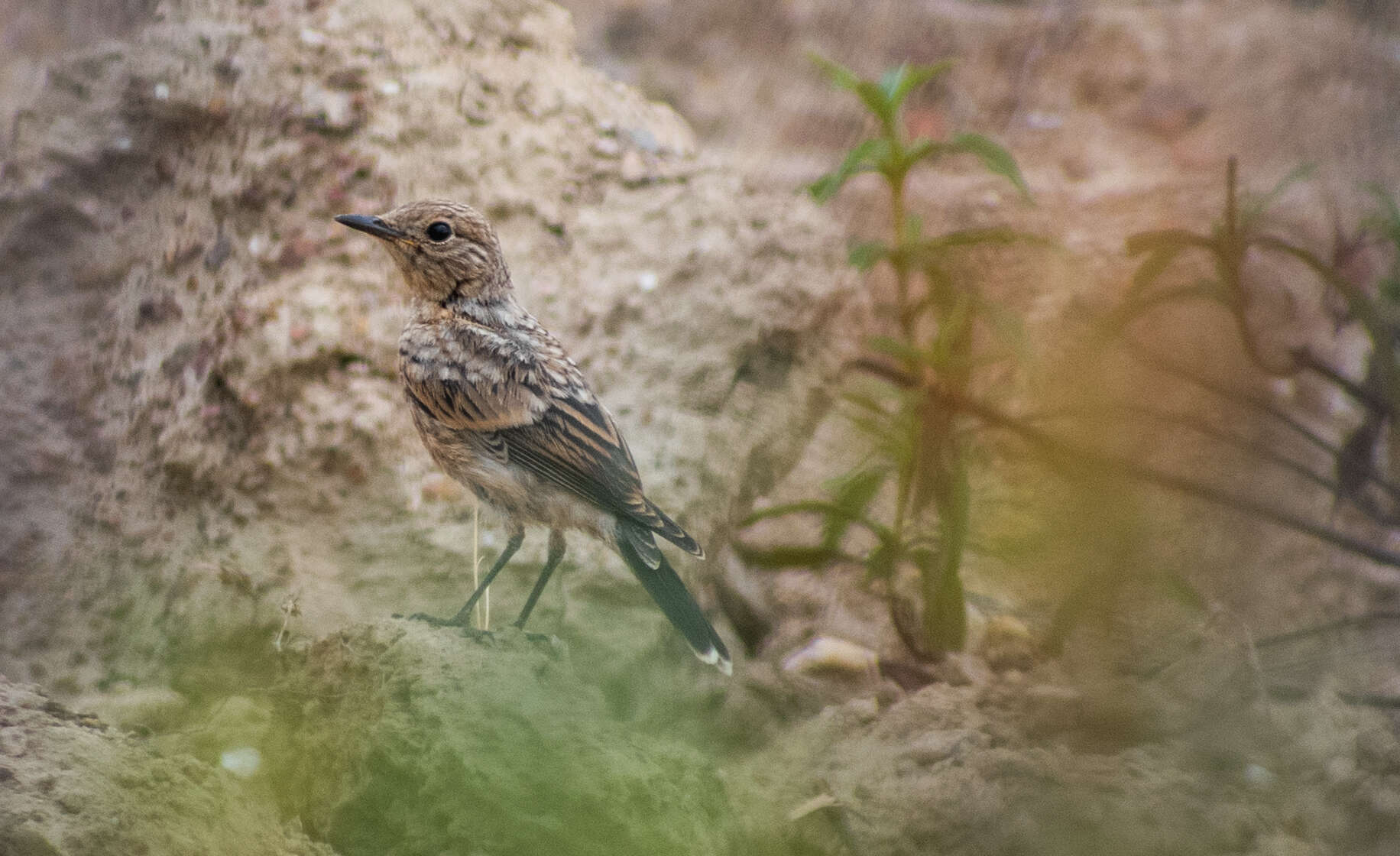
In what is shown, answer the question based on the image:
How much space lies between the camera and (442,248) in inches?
143

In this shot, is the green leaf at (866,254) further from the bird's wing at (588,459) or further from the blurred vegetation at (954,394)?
the bird's wing at (588,459)

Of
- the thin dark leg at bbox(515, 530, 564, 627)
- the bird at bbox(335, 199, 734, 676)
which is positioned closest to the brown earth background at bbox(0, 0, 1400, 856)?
the thin dark leg at bbox(515, 530, 564, 627)

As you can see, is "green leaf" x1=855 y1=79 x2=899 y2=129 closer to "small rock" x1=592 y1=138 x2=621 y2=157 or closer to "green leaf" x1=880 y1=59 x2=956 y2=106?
"green leaf" x1=880 y1=59 x2=956 y2=106

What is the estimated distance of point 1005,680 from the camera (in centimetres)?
402

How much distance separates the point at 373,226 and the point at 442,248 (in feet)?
0.83

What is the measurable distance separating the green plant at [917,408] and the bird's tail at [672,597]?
726 mm

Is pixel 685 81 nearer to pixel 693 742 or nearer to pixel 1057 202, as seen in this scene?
pixel 1057 202

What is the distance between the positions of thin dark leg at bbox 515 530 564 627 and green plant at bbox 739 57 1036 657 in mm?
795

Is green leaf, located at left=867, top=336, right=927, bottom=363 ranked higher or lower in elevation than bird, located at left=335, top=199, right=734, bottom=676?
higher

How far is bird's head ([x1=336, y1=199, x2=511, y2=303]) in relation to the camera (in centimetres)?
358

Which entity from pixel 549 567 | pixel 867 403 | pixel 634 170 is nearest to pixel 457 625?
pixel 549 567

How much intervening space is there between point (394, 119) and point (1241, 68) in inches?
181

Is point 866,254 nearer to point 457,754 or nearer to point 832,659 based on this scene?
point 832,659

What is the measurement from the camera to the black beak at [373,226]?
132 inches
